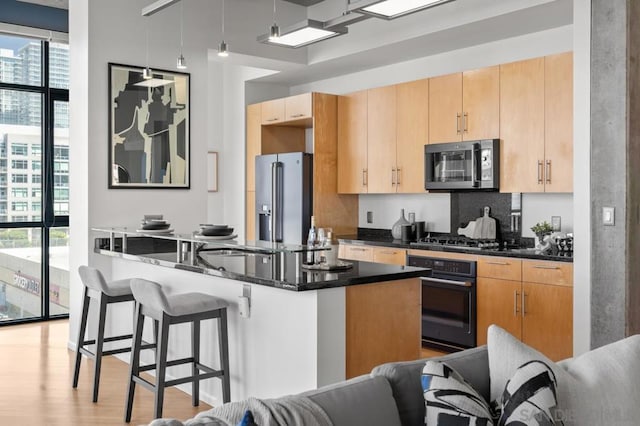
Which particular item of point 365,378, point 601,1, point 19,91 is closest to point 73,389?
point 365,378

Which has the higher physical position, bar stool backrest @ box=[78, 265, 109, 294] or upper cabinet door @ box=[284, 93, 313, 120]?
upper cabinet door @ box=[284, 93, 313, 120]

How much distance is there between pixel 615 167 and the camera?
3.65 metres

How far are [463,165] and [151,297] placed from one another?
294 cm

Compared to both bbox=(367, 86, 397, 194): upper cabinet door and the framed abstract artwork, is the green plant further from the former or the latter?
the framed abstract artwork

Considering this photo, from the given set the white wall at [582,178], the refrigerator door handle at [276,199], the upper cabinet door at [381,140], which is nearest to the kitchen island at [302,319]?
the white wall at [582,178]

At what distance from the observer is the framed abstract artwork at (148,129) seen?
5137 mm

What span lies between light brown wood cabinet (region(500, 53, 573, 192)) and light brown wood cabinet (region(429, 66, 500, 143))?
8cm

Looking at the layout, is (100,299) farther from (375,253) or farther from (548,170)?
(548,170)

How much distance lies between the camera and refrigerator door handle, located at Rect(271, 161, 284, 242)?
6551mm

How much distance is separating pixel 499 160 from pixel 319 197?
6.61ft

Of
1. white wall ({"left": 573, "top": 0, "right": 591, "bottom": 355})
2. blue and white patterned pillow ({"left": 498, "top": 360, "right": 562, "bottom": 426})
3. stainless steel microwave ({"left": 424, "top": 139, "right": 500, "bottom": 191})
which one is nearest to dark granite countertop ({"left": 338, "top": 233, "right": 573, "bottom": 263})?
white wall ({"left": 573, "top": 0, "right": 591, "bottom": 355})

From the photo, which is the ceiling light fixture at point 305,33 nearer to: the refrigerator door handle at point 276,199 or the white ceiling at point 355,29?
the white ceiling at point 355,29

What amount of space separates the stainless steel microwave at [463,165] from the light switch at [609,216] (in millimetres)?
1329

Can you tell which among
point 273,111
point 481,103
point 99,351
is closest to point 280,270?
point 99,351
